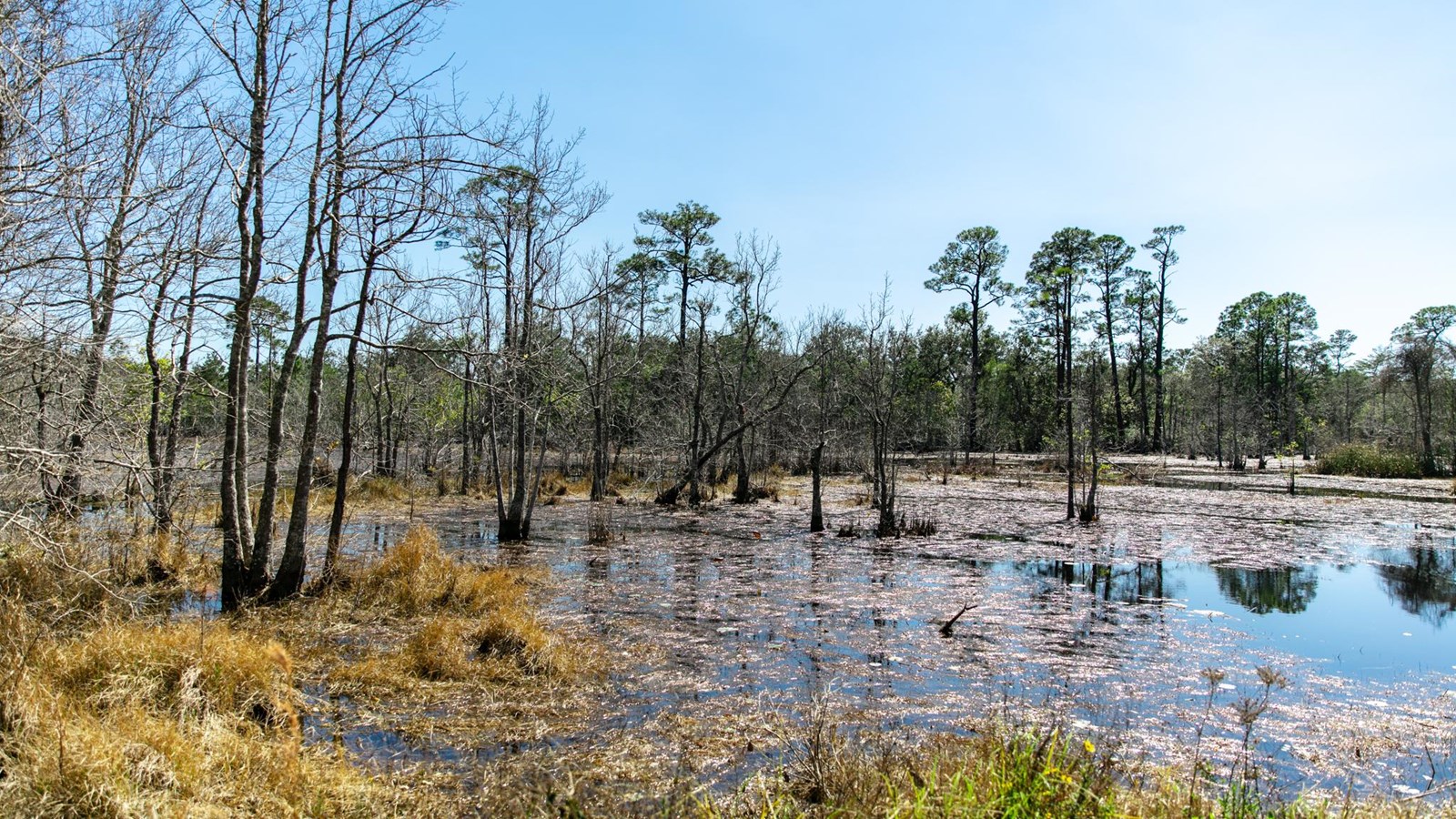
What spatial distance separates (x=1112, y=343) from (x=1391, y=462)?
18729 mm

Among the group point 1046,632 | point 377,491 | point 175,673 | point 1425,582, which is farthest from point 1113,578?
point 377,491

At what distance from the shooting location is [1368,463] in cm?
3198

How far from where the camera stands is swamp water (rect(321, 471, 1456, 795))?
573cm

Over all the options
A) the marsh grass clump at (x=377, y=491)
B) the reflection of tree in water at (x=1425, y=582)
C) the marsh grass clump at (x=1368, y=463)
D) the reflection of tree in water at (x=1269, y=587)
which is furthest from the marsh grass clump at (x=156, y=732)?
the marsh grass clump at (x=1368, y=463)

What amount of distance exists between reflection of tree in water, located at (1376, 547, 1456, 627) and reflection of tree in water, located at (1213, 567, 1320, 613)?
0.98 metres

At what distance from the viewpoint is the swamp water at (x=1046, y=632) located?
18.8 feet

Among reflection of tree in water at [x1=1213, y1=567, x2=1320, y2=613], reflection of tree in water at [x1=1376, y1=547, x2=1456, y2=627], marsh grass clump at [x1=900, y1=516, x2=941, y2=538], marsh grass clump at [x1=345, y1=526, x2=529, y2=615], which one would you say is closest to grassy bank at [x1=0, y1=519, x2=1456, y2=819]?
marsh grass clump at [x1=345, y1=526, x2=529, y2=615]

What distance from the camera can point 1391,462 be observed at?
3142 centimetres

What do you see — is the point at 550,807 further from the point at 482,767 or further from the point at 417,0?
the point at 417,0

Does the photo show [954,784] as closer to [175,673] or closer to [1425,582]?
[175,673]

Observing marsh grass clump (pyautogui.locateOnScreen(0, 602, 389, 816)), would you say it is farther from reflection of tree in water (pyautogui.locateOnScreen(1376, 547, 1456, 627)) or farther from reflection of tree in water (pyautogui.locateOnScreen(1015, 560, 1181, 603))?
reflection of tree in water (pyautogui.locateOnScreen(1376, 547, 1456, 627))

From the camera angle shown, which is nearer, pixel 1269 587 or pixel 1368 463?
pixel 1269 587

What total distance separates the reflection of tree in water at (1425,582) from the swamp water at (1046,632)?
0.18ft

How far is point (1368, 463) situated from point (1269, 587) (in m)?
27.5
